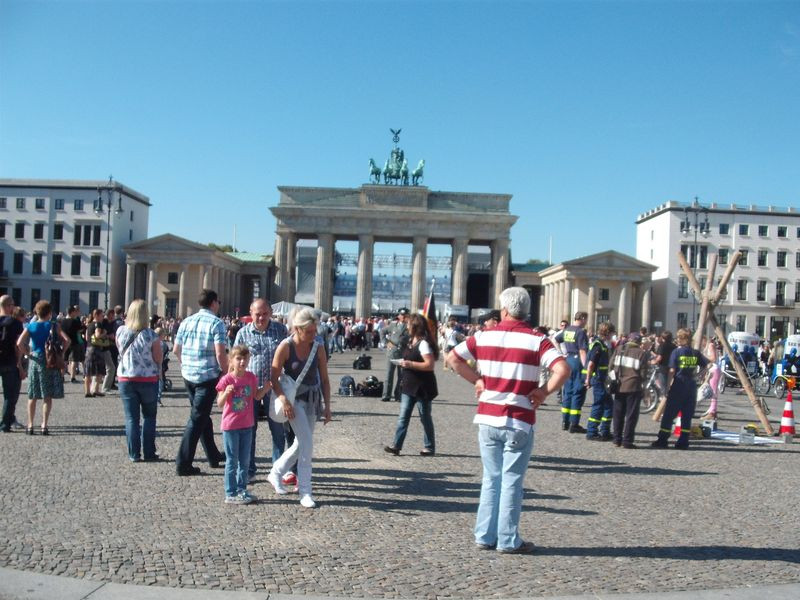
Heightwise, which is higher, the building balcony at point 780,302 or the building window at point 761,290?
the building window at point 761,290

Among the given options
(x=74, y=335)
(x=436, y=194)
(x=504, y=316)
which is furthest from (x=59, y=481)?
(x=436, y=194)

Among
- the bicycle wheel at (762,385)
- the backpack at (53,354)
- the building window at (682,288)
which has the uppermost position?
the building window at (682,288)

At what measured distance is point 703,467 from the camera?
10.1 m

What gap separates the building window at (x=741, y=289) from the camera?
256ft

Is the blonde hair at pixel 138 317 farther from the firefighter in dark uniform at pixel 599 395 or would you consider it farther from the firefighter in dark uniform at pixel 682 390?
the firefighter in dark uniform at pixel 682 390

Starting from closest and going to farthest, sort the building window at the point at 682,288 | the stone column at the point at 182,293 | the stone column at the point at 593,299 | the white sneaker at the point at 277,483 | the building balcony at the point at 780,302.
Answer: the white sneaker at the point at 277,483, the stone column at the point at 182,293, the stone column at the point at 593,299, the building window at the point at 682,288, the building balcony at the point at 780,302

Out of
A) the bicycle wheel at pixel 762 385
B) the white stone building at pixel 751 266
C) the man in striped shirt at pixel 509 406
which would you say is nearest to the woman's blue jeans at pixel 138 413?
the man in striped shirt at pixel 509 406

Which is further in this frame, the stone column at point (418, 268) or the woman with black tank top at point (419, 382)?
the stone column at point (418, 268)

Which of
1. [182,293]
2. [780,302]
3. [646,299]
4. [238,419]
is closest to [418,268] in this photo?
[182,293]

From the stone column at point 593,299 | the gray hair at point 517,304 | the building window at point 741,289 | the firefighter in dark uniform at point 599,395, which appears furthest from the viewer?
the building window at point 741,289

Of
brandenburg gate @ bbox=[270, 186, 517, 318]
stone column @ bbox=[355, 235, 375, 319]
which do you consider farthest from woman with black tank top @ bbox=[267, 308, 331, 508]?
brandenburg gate @ bbox=[270, 186, 517, 318]

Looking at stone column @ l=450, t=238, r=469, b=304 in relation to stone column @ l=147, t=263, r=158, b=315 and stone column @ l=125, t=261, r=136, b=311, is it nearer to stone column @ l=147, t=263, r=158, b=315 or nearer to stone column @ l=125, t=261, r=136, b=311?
stone column @ l=147, t=263, r=158, b=315

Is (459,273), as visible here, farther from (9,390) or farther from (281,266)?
(9,390)

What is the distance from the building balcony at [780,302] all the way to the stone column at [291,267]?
47.5 m
